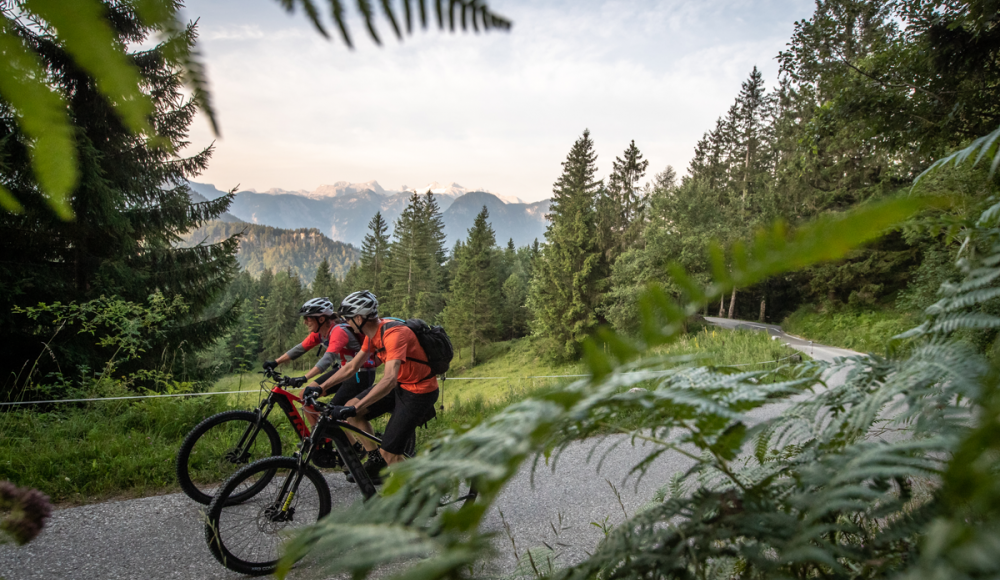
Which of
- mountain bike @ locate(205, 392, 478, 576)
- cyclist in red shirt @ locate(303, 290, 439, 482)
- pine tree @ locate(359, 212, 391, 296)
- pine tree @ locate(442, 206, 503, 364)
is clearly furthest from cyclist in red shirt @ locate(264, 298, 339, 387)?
pine tree @ locate(359, 212, 391, 296)

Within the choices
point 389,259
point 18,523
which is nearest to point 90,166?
point 18,523

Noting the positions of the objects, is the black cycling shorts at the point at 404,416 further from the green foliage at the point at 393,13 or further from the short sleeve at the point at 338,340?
the green foliage at the point at 393,13

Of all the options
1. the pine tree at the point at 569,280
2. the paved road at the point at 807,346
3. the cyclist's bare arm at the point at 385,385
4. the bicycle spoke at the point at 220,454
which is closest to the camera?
the cyclist's bare arm at the point at 385,385

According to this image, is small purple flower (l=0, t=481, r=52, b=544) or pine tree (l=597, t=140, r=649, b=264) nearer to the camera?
small purple flower (l=0, t=481, r=52, b=544)

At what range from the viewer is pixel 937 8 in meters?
5.61

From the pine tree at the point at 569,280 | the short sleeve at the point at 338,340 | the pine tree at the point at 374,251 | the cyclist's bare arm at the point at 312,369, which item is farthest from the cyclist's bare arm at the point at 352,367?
the pine tree at the point at 374,251

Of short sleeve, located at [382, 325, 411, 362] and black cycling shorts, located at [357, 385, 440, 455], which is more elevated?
short sleeve, located at [382, 325, 411, 362]

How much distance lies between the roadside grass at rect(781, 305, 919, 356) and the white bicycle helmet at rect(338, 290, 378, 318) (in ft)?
61.5

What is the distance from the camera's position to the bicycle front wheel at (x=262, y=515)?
8.75 ft

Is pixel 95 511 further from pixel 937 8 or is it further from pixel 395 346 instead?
pixel 937 8

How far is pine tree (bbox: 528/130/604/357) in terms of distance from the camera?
26781 millimetres

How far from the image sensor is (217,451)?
3.91 meters

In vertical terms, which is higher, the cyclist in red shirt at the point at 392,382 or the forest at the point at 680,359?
the forest at the point at 680,359

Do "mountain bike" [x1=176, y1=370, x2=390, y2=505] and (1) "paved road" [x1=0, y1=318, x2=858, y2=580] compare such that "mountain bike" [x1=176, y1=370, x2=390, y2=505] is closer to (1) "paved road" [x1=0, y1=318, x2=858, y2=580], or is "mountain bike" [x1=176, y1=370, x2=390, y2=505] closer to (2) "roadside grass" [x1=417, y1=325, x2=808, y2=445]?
(1) "paved road" [x1=0, y1=318, x2=858, y2=580]
